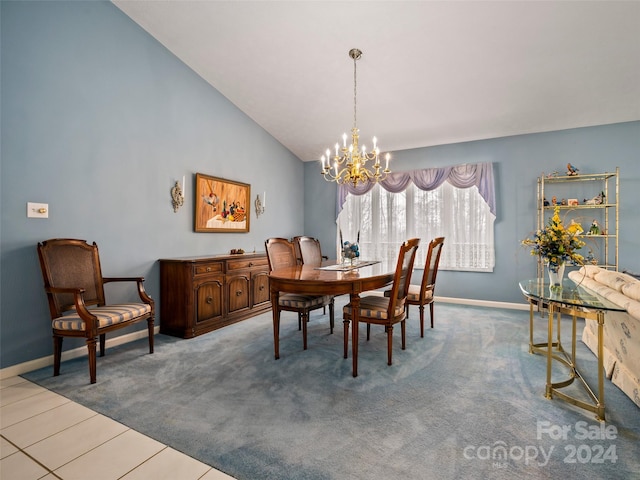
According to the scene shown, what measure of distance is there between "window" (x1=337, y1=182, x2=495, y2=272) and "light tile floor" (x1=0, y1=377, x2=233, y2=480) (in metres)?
3.52

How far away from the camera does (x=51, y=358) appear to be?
8.71 ft

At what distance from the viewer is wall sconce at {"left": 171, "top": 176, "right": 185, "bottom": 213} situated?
366 centimetres

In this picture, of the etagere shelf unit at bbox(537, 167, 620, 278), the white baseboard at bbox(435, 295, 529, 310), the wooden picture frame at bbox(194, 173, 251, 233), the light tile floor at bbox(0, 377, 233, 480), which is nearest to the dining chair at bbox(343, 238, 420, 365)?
the light tile floor at bbox(0, 377, 233, 480)

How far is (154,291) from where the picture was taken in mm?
3471

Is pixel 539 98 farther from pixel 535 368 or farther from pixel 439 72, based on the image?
pixel 535 368

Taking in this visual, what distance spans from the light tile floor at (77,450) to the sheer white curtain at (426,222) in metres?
3.11

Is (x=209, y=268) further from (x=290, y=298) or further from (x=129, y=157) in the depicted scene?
(x=129, y=157)

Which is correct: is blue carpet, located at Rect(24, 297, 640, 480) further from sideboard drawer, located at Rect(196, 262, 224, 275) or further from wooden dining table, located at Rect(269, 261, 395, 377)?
sideboard drawer, located at Rect(196, 262, 224, 275)

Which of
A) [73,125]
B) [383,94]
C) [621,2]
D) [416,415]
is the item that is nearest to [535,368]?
[416,415]

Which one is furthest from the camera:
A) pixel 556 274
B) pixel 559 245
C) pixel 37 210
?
pixel 37 210

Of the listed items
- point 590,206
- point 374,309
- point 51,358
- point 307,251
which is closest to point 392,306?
point 374,309

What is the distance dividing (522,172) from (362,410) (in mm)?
4108

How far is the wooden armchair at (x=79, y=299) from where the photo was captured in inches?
91.7

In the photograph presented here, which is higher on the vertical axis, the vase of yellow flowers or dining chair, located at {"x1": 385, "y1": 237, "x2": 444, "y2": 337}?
the vase of yellow flowers
